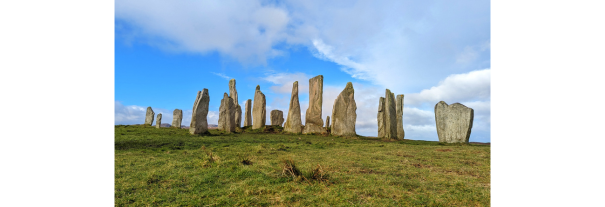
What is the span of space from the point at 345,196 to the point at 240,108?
23244 millimetres

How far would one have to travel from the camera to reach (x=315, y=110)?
1947 centimetres

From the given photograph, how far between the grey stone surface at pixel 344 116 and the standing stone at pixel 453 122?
487 cm

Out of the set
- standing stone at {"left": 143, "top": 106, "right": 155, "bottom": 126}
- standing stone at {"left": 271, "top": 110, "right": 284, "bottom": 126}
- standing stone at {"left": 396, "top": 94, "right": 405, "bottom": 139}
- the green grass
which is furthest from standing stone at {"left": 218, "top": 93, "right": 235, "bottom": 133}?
the green grass

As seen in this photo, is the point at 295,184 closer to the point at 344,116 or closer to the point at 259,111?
the point at 344,116

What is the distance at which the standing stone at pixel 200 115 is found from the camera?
15.4m

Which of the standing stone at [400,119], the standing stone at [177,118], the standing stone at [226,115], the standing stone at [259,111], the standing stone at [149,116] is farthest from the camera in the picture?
the standing stone at [149,116]

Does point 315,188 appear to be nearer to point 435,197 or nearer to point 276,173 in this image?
point 276,173

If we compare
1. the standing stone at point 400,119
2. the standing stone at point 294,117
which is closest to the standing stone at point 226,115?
the standing stone at point 294,117

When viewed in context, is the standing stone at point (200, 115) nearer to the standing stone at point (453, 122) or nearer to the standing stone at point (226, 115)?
the standing stone at point (226, 115)

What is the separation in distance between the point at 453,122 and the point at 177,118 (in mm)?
21054

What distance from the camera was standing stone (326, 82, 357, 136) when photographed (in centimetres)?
1761

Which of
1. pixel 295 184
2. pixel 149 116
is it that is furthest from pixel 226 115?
pixel 295 184

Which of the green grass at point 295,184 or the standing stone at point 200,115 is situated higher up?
the standing stone at point 200,115

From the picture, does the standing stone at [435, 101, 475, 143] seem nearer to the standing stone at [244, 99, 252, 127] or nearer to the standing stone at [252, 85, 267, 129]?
the standing stone at [252, 85, 267, 129]
